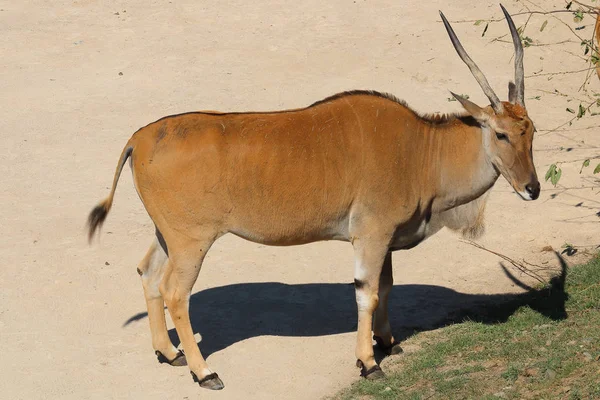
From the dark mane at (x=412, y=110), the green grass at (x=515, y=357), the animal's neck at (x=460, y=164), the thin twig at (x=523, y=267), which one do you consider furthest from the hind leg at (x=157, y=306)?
the thin twig at (x=523, y=267)

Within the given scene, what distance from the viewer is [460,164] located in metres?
7.16

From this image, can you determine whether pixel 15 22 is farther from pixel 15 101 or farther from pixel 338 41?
pixel 338 41

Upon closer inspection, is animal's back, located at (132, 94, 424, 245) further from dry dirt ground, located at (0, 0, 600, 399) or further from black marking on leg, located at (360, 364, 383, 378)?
dry dirt ground, located at (0, 0, 600, 399)

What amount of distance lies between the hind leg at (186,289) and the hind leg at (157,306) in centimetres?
23

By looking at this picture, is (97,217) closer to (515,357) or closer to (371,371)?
(371,371)

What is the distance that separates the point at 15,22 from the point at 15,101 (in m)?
2.54

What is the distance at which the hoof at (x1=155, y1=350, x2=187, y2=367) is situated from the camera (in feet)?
24.1

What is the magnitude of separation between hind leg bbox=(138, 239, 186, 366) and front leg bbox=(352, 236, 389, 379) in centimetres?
137

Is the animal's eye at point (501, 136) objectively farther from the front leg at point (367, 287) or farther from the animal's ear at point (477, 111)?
the front leg at point (367, 287)

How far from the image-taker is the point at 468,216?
24.5 feet

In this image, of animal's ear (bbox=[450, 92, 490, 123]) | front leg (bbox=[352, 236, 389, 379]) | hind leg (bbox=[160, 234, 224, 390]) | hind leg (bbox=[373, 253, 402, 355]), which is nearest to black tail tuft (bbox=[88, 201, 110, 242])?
hind leg (bbox=[160, 234, 224, 390])

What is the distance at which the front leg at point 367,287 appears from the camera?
6910 mm

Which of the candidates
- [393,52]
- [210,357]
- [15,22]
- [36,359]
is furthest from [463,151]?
[15,22]

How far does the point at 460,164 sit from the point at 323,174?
3.41ft
